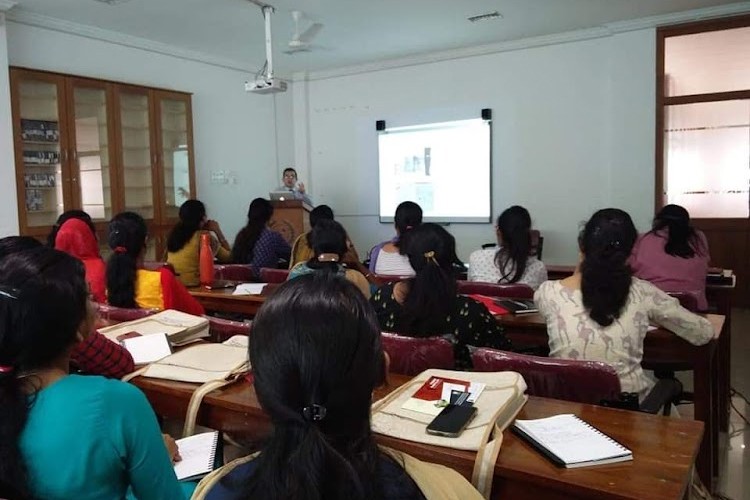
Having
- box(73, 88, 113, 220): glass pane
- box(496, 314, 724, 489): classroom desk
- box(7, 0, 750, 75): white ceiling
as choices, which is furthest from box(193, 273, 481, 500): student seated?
box(73, 88, 113, 220): glass pane

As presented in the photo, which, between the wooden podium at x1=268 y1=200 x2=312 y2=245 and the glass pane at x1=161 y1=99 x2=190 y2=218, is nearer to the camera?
the glass pane at x1=161 y1=99 x2=190 y2=218

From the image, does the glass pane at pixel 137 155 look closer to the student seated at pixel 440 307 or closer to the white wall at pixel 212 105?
the white wall at pixel 212 105

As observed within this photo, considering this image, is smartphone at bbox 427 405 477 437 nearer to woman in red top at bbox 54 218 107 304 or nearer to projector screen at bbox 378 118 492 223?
woman in red top at bbox 54 218 107 304

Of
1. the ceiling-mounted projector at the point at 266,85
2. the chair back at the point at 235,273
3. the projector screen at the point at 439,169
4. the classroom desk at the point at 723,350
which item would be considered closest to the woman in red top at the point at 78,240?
the chair back at the point at 235,273

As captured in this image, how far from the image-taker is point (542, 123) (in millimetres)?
6457

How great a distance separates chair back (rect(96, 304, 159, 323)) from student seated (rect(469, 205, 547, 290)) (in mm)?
1809

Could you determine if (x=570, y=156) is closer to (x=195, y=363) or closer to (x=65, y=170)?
(x=65, y=170)

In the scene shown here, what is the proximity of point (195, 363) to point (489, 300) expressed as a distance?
4.44 ft

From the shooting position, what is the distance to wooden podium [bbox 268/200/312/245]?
6285mm

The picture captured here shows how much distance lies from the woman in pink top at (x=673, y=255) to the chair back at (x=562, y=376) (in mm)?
1858

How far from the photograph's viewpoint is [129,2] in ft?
16.1

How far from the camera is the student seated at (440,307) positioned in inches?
79.0

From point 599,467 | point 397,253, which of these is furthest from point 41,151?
point 599,467

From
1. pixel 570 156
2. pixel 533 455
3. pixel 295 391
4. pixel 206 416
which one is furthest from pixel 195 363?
pixel 570 156
